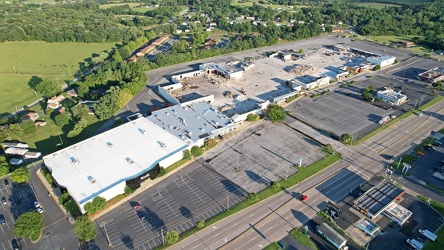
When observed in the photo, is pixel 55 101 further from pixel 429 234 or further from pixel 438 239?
pixel 438 239

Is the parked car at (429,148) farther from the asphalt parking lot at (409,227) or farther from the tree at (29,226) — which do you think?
the tree at (29,226)

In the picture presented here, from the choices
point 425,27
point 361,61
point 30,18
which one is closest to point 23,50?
point 30,18

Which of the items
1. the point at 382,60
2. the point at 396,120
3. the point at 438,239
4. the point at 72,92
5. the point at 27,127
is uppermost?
the point at 382,60

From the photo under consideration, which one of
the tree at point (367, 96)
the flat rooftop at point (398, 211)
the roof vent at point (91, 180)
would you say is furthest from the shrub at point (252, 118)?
the roof vent at point (91, 180)

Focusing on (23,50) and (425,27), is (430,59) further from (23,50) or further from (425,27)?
(23,50)

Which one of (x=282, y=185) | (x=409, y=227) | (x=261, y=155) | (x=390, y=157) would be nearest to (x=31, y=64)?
(x=261, y=155)

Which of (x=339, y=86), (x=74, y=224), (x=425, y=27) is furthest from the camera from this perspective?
(x=425, y=27)
